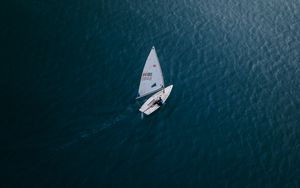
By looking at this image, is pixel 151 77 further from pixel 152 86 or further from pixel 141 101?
pixel 141 101

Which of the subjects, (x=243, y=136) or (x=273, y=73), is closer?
(x=243, y=136)

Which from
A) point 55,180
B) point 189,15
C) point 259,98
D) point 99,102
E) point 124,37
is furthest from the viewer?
point 189,15

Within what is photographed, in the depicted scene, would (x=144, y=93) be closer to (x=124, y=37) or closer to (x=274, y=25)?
(x=124, y=37)

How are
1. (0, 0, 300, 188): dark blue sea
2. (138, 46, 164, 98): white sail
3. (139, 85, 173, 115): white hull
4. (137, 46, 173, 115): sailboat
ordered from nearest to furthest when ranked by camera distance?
(0, 0, 300, 188): dark blue sea → (138, 46, 164, 98): white sail → (137, 46, 173, 115): sailboat → (139, 85, 173, 115): white hull

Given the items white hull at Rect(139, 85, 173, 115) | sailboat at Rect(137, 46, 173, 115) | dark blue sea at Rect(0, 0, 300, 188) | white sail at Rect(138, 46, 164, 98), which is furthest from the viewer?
white hull at Rect(139, 85, 173, 115)

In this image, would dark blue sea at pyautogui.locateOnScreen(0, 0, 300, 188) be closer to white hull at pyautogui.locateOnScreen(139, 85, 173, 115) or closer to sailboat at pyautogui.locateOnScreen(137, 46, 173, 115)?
white hull at pyautogui.locateOnScreen(139, 85, 173, 115)

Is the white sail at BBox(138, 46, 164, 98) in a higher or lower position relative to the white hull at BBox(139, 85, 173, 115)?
higher

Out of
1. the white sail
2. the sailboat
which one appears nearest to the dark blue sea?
→ the sailboat

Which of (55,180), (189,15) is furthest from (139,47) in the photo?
(55,180)
